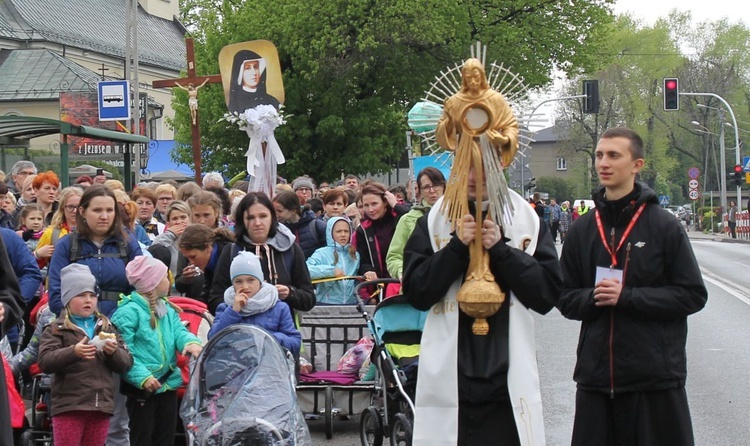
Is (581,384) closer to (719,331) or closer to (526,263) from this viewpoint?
(526,263)

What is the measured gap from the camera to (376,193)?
9836mm

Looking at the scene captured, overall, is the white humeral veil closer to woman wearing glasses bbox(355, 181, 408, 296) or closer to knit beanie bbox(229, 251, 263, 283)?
knit beanie bbox(229, 251, 263, 283)

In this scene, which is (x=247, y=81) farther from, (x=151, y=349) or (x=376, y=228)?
(x=151, y=349)

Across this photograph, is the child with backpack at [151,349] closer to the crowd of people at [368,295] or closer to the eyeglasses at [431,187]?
the crowd of people at [368,295]

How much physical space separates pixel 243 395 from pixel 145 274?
147 centimetres

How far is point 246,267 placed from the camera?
6.98m

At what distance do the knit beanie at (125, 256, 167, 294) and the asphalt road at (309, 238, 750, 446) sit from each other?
86.3 inches

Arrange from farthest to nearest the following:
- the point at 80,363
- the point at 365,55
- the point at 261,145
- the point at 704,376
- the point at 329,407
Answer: the point at 365,55 < the point at 261,145 < the point at 704,376 < the point at 329,407 < the point at 80,363

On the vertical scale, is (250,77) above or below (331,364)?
above

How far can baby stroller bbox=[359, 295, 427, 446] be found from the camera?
276 inches

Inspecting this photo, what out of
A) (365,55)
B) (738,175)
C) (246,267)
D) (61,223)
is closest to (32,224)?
(61,223)

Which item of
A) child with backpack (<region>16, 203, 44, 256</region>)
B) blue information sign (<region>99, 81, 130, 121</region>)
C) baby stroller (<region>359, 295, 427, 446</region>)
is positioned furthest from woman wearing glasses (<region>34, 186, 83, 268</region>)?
blue information sign (<region>99, 81, 130, 121</region>)

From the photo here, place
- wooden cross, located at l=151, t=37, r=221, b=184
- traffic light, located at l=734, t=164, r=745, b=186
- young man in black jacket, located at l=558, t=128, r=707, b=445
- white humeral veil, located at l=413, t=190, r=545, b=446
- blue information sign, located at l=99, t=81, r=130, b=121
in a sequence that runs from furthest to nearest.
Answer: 1. traffic light, located at l=734, t=164, r=745, b=186
2. blue information sign, located at l=99, t=81, r=130, b=121
3. wooden cross, located at l=151, t=37, r=221, b=184
4. young man in black jacket, located at l=558, t=128, r=707, b=445
5. white humeral veil, located at l=413, t=190, r=545, b=446

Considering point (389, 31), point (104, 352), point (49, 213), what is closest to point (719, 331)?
point (49, 213)
